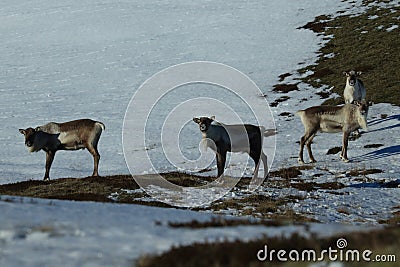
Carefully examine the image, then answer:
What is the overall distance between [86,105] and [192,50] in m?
21.5

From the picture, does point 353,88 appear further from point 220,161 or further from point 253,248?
point 253,248

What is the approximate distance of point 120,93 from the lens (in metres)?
57.8

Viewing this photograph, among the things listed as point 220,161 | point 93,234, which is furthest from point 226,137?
point 93,234

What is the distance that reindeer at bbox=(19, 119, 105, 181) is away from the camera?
26.4m

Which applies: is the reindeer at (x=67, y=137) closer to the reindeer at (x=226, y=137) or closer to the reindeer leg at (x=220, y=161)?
the reindeer at (x=226, y=137)

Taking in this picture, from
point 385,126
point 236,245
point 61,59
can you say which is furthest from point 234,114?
point 236,245

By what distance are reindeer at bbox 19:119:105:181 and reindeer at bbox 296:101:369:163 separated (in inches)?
405

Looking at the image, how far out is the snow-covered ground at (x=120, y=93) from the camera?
817cm

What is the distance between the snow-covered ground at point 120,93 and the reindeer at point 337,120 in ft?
4.51

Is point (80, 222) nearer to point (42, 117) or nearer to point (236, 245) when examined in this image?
point (236, 245)

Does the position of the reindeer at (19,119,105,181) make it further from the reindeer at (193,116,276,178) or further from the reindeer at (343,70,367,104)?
the reindeer at (343,70,367,104)

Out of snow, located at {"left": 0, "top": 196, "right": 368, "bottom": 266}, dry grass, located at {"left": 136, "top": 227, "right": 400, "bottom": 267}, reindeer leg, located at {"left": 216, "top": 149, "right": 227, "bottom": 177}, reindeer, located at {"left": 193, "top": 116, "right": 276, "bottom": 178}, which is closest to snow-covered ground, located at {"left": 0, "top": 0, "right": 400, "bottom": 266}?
snow, located at {"left": 0, "top": 196, "right": 368, "bottom": 266}

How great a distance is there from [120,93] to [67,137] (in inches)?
1241

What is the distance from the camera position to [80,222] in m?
8.73
